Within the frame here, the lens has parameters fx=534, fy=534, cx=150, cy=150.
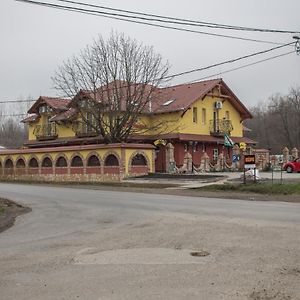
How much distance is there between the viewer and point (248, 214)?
52.1 feet

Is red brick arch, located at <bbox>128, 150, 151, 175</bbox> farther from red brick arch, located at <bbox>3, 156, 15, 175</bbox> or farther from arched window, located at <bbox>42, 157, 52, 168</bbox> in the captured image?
red brick arch, located at <bbox>3, 156, 15, 175</bbox>

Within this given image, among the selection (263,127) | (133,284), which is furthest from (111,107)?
(263,127)

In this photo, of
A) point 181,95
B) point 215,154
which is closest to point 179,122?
point 181,95

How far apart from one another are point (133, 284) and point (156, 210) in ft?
35.2

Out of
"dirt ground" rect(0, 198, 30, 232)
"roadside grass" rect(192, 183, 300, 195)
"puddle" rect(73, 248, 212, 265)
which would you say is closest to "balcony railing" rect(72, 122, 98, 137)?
"roadside grass" rect(192, 183, 300, 195)

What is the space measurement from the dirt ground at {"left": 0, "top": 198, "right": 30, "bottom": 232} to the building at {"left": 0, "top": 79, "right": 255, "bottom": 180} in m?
17.9

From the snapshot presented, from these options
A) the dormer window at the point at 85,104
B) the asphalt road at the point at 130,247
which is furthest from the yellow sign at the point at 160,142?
the asphalt road at the point at 130,247

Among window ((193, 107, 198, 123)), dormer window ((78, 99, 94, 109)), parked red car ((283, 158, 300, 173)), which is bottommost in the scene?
parked red car ((283, 158, 300, 173))

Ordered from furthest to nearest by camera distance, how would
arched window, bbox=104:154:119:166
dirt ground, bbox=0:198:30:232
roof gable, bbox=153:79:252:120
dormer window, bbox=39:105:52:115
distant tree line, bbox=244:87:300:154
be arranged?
distant tree line, bbox=244:87:300:154, dormer window, bbox=39:105:52:115, roof gable, bbox=153:79:252:120, arched window, bbox=104:154:119:166, dirt ground, bbox=0:198:30:232

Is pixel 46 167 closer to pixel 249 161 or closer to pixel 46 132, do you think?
pixel 46 132

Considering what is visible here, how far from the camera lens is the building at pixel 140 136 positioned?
4109cm

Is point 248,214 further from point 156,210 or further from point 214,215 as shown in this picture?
point 156,210

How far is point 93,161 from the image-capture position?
138ft

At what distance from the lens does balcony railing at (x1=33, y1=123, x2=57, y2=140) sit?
57.0 metres
